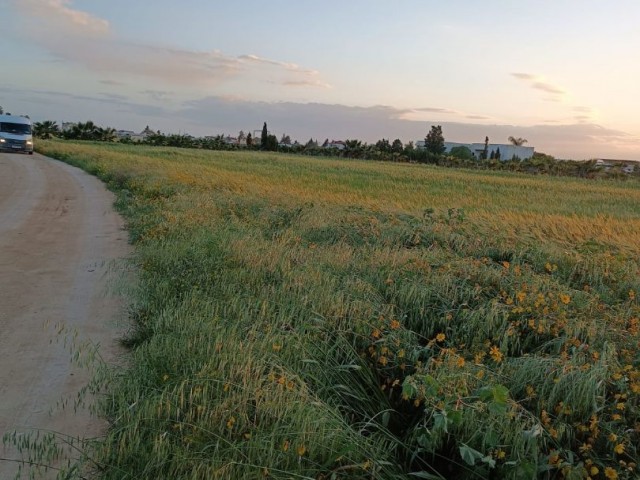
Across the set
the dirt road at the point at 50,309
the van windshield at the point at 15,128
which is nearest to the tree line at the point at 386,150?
the van windshield at the point at 15,128

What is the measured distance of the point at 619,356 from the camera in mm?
4348

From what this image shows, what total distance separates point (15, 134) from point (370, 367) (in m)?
39.9

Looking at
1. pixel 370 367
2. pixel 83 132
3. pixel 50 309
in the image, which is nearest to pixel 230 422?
pixel 370 367

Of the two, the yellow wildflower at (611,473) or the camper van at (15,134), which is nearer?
the yellow wildflower at (611,473)

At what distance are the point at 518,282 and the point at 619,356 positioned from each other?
63.2 inches

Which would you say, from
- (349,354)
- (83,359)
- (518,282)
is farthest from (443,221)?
(83,359)

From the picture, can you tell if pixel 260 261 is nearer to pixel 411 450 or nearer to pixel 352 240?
pixel 352 240

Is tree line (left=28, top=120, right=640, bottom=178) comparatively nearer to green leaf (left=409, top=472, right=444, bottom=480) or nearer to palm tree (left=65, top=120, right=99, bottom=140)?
palm tree (left=65, top=120, right=99, bottom=140)

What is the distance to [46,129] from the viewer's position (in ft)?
264

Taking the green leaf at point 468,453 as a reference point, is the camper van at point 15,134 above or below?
above

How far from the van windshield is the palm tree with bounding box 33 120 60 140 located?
146 feet

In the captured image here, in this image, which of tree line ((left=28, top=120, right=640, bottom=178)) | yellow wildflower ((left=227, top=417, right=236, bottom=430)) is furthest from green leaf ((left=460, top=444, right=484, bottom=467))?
tree line ((left=28, top=120, right=640, bottom=178))

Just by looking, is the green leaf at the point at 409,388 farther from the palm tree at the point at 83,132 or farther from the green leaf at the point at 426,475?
the palm tree at the point at 83,132

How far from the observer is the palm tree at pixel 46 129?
3076 inches
